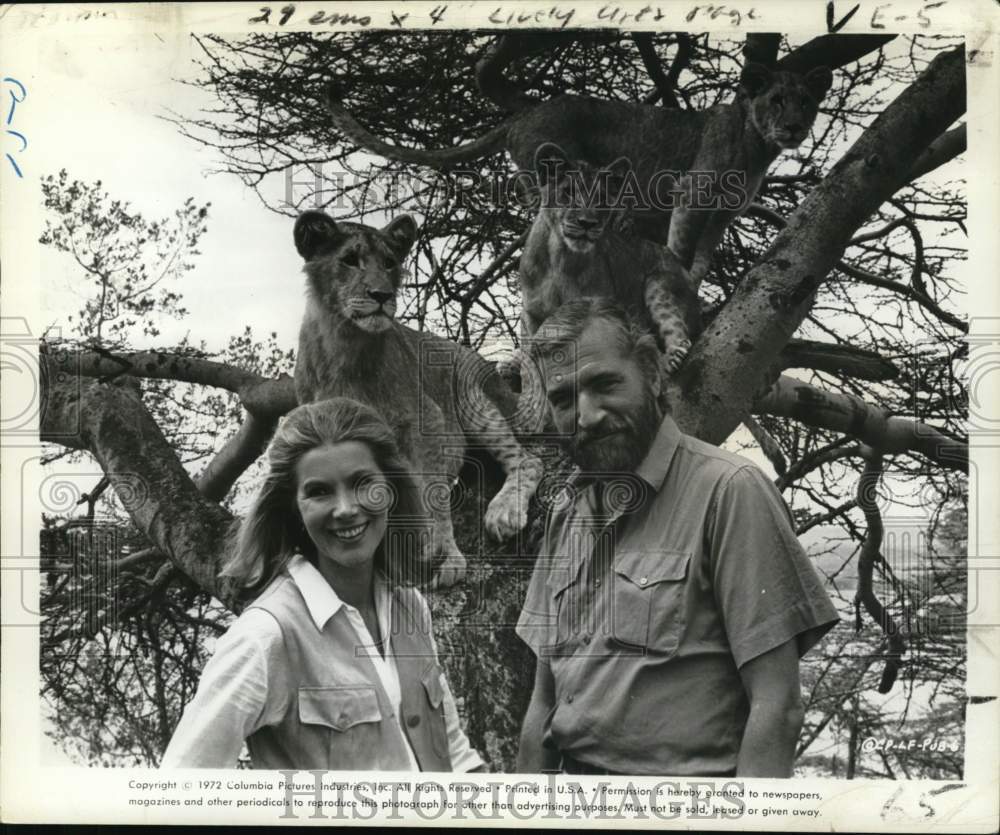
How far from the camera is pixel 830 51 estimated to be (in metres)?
5.75

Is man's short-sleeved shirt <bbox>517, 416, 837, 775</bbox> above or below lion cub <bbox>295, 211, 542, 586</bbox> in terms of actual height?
below

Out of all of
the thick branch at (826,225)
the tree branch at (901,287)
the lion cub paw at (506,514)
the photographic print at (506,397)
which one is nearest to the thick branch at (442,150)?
the photographic print at (506,397)

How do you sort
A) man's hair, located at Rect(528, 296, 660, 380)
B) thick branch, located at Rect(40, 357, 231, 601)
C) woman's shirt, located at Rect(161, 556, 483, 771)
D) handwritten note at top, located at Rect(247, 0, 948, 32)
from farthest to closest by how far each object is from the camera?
thick branch, located at Rect(40, 357, 231, 601) < handwritten note at top, located at Rect(247, 0, 948, 32) < man's hair, located at Rect(528, 296, 660, 380) < woman's shirt, located at Rect(161, 556, 483, 771)

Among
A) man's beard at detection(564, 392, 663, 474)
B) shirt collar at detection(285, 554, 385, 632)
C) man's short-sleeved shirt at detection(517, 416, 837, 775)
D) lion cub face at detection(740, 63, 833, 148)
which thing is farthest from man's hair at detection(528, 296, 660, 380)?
shirt collar at detection(285, 554, 385, 632)

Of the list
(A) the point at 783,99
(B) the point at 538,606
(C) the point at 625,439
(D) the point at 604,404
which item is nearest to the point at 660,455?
(C) the point at 625,439

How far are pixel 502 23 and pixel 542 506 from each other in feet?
6.73

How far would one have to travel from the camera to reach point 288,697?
5.05 metres

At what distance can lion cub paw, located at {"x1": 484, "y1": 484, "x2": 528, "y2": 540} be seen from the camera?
562 cm

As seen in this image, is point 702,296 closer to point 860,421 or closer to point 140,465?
point 860,421

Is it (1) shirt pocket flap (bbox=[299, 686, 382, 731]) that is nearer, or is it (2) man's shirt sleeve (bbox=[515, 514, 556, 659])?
(1) shirt pocket flap (bbox=[299, 686, 382, 731])

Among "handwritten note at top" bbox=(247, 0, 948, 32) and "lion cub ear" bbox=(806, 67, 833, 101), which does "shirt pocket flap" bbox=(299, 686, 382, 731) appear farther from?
"lion cub ear" bbox=(806, 67, 833, 101)

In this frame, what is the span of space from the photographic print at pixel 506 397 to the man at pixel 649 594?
2 centimetres

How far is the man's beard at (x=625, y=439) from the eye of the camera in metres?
5.40

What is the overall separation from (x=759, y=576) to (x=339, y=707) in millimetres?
1655
